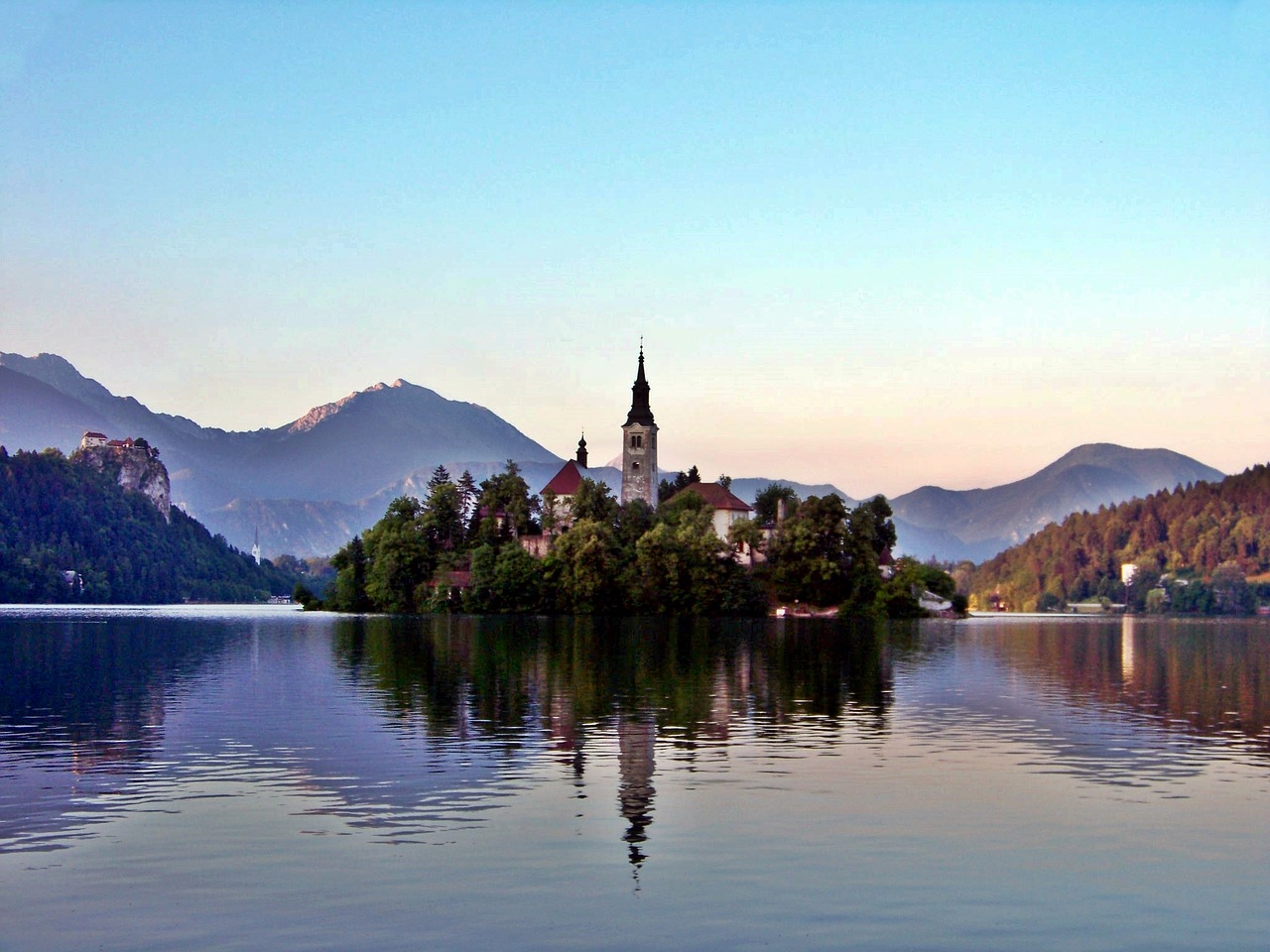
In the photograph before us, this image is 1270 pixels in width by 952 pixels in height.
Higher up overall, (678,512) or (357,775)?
(678,512)

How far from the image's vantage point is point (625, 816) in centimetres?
2330

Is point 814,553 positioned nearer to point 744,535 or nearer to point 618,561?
point 744,535

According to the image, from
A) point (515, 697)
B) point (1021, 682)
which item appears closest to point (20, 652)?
point (515, 697)

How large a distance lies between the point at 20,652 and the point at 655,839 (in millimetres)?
56084

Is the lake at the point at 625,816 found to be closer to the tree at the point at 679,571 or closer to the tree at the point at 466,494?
the tree at the point at 679,571

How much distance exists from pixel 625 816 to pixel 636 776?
A: 4.29m

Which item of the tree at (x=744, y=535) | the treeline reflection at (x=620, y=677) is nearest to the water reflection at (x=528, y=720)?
the treeline reflection at (x=620, y=677)

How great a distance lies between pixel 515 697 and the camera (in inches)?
1758

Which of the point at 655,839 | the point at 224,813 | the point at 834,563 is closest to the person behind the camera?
the point at 655,839

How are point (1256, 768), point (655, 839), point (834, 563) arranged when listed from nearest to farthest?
point (655, 839)
point (1256, 768)
point (834, 563)

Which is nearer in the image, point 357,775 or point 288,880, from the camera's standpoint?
point 288,880

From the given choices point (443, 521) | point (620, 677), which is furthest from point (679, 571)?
point (620, 677)

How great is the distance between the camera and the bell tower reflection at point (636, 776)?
21.6 meters

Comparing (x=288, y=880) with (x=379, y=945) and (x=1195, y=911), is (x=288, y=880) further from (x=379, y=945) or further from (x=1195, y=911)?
(x=1195, y=911)
